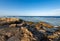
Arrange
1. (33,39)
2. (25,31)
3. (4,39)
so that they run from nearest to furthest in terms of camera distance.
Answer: (4,39) → (33,39) → (25,31)

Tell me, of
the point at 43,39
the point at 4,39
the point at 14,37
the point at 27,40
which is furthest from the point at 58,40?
the point at 4,39

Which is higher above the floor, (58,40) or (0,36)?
(0,36)

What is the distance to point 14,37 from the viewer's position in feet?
19.9

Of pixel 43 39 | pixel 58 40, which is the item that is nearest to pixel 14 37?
pixel 43 39

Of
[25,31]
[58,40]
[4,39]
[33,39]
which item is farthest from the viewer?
[58,40]

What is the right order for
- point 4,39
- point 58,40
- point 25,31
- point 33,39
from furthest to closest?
point 58,40 → point 25,31 → point 33,39 → point 4,39

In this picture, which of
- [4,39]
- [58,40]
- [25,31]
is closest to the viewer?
[4,39]

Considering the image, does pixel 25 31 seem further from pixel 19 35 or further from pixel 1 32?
pixel 1 32

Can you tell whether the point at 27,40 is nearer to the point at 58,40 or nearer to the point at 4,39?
the point at 4,39

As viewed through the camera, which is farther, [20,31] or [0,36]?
[20,31]

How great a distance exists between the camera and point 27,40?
605 centimetres

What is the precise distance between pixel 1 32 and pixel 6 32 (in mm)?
311

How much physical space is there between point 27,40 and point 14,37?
0.75 metres

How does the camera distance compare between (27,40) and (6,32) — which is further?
(6,32)
